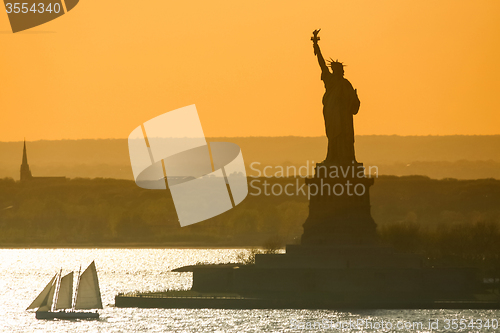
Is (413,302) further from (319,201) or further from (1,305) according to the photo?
(1,305)

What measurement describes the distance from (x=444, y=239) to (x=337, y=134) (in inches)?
1216

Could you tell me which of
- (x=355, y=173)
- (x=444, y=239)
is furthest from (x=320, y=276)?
(x=444, y=239)

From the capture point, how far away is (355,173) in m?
42.7

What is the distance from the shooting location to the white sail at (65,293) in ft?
154

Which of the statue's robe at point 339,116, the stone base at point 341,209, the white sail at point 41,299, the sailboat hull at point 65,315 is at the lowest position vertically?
the sailboat hull at point 65,315

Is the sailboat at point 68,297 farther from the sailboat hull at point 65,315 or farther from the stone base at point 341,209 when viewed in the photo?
the stone base at point 341,209

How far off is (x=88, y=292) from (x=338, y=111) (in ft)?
58.0

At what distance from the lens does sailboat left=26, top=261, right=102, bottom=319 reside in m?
46.4

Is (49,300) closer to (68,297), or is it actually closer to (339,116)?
(68,297)

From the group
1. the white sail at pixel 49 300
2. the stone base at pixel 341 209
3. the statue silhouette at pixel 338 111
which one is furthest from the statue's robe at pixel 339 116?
the white sail at pixel 49 300

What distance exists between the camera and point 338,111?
140ft

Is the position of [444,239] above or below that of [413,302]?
above

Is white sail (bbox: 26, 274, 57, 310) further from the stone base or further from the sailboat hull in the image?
the stone base

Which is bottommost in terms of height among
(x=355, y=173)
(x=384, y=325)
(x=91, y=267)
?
(x=384, y=325)
